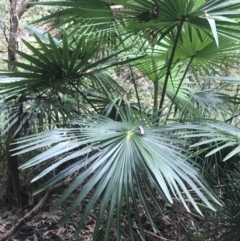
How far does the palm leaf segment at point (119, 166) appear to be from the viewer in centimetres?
98

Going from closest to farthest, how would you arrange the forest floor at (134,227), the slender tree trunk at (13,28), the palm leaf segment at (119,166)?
the palm leaf segment at (119,166) < the forest floor at (134,227) < the slender tree trunk at (13,28)

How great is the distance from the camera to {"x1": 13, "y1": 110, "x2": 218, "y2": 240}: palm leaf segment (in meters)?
0.98

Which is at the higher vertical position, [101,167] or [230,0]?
[230,0]

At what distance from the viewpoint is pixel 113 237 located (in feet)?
5.44

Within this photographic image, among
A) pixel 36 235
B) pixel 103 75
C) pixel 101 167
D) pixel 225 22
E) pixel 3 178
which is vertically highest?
pixel 225 22

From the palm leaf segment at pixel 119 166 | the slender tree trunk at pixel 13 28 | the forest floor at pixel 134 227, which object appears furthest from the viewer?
the slender tree trunk at pixel 13 28

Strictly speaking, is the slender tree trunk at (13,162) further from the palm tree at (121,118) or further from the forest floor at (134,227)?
the palm tree at (121,118)

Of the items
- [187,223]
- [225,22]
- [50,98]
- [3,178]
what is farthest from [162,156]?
[3,178]

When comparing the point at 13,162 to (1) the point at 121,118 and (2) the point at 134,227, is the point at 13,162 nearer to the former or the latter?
(2) the point at 134,227

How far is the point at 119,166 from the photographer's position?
1026 millimetres

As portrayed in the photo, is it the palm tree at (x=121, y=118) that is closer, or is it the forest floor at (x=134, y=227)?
Answer: the palm tree at (x=121, y=118)

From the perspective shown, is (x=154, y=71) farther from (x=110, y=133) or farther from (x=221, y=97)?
(x=110, y=133)

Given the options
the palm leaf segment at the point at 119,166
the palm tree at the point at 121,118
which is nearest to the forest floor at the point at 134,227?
the palm tree at the point at 121,118

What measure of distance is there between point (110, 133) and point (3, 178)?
4.07 ft
